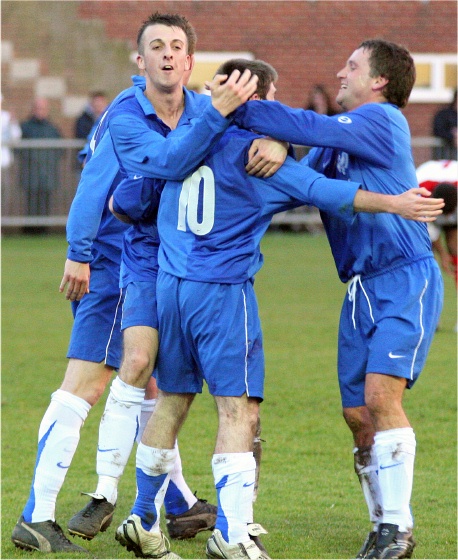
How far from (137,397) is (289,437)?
2.49m

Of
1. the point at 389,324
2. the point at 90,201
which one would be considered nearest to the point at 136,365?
the point at 90,201

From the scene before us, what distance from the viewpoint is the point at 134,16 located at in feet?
74.1

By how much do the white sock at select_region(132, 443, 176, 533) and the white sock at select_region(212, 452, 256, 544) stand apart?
30 centimetres

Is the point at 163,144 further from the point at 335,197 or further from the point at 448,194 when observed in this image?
the point at 448,194

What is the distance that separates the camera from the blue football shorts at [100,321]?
5.32m

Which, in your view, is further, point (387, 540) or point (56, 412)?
point (56, 412)

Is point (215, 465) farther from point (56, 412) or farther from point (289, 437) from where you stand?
point (289, 437)

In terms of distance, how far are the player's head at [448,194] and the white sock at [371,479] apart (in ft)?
15.5

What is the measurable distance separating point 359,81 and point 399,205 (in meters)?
0.73

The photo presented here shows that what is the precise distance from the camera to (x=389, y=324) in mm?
4828

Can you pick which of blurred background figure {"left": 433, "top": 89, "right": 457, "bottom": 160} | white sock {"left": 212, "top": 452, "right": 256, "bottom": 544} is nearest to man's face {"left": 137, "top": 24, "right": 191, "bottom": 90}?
white sock {"left": 212, "top": 452, "right": 256, "bottom": 544}

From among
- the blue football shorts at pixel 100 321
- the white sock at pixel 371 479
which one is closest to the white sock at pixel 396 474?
the white sock at pixel 371 479

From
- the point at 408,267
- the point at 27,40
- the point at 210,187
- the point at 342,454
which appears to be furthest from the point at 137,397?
the point at 27,40

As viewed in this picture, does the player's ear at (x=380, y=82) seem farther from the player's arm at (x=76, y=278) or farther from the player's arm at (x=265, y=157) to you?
the player's arm at (x=76, y=278)
